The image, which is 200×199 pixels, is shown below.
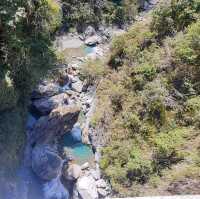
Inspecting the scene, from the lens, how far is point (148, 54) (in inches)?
710

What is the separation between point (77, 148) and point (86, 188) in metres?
2.34

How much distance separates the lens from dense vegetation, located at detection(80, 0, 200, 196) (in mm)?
14617

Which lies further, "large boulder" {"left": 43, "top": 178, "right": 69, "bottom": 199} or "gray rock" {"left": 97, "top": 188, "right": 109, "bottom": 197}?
"gray rock" {"left": 97, "top": 188, "right": 109, "bottom": 197}

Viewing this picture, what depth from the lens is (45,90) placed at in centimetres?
1733

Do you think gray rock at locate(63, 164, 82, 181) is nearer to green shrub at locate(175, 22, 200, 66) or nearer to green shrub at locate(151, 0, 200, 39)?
green shrub at locate(175, 22, 200, 66)

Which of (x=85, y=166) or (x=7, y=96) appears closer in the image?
(x=7, y=96)

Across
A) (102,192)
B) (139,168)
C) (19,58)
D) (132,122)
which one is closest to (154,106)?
(132,122)

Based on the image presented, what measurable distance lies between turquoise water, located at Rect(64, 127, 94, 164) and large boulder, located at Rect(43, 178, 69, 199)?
5.47 feet

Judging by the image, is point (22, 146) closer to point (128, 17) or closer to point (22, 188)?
point (22, 188)

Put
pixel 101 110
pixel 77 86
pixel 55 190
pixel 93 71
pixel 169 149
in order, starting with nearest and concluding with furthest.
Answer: pixel 169 149
pixel 55 190
pixel 101 110
pixel 77 86
pixel 93 71

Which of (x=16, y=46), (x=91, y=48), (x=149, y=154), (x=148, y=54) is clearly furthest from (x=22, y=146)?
(x=91, y=48)

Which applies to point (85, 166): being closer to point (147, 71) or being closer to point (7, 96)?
point (7, 96)

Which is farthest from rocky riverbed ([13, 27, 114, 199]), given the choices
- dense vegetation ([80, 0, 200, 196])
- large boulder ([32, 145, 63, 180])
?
dense vegetation ([80, 0, 200, 196])

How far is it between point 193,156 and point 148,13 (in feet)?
39.5
